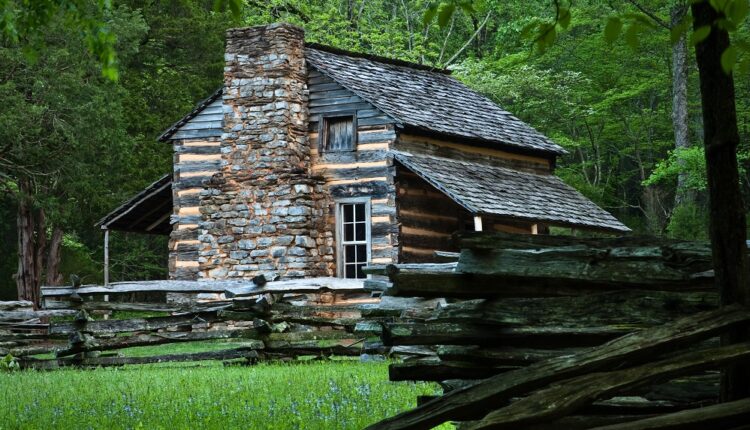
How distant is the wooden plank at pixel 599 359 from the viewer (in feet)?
18.0

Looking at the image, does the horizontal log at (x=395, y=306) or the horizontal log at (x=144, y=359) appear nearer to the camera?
the horizontal log at (x=395, y=306)

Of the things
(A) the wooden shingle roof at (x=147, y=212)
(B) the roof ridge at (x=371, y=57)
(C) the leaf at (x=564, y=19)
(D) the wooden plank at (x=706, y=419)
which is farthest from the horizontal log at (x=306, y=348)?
(C) the leaf at (x=564, y=19)

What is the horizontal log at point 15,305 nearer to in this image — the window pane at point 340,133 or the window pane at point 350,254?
the window pane at point 350,254

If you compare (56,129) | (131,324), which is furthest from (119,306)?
(56,129)

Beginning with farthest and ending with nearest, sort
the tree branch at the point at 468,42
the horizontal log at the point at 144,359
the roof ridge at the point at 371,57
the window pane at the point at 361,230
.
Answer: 1. the tree branch at the point at 468,42
2. the roof ridge at the point at 371,57
3. the window pane at the point at 361,230
4. the horizontal log at the point at 144,359

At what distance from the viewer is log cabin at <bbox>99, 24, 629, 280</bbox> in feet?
76.7

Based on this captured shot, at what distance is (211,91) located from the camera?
38281 mm

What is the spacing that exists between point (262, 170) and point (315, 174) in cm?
115

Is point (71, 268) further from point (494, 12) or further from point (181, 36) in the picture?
point (494, 12)

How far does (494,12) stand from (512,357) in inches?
1664

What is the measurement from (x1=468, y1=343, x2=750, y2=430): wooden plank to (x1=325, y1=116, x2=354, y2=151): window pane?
18739mm

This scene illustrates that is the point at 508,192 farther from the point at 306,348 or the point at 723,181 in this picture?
the point at 723,181

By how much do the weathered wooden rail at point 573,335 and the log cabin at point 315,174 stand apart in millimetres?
15851

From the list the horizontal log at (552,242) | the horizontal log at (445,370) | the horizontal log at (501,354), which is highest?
the horizontal log at (552,242)
